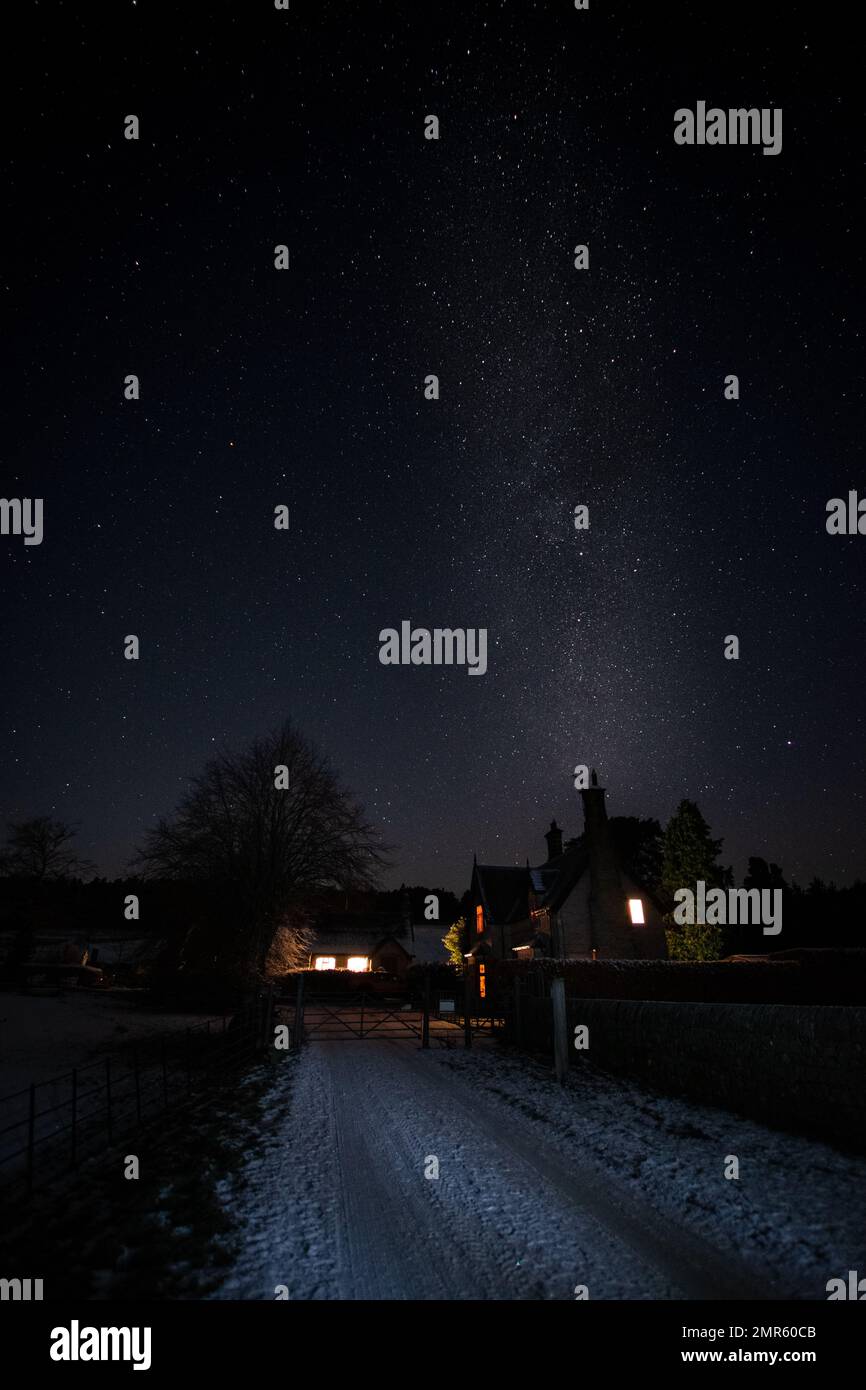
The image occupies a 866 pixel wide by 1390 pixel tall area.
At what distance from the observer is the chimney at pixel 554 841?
48656 millimetres

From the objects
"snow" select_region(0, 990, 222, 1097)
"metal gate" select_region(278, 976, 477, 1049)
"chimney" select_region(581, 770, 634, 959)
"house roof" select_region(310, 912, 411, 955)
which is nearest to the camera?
"snow" select_region(0, 990, 222, 1097)

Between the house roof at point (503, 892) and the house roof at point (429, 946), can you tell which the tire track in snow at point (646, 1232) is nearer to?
the house roof at point (503, 892)

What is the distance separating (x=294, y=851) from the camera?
37875mm

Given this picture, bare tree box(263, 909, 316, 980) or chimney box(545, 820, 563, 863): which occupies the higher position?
chimney box(545, 820, 563, 863)

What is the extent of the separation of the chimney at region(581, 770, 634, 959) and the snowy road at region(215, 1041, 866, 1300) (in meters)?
23.7

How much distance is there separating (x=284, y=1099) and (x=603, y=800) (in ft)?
89.9

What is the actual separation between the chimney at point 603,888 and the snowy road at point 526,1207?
23732 mm

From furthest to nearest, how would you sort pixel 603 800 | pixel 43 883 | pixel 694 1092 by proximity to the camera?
pixel 43 883
pixel 603 800
pixel 694 1092

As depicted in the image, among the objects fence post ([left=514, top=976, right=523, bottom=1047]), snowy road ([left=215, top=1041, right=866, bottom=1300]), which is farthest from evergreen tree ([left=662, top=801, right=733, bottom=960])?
snowy road ([left=215, top=1041, right=866, bottom=1300])

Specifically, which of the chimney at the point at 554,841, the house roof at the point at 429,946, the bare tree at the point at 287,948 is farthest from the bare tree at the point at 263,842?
the house roof at the point at 429,946

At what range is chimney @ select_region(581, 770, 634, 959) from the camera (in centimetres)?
3497

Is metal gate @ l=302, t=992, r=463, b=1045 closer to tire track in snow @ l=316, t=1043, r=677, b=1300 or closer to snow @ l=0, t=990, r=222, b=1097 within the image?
snow @ l=0, t=990, r=222, b=1097
